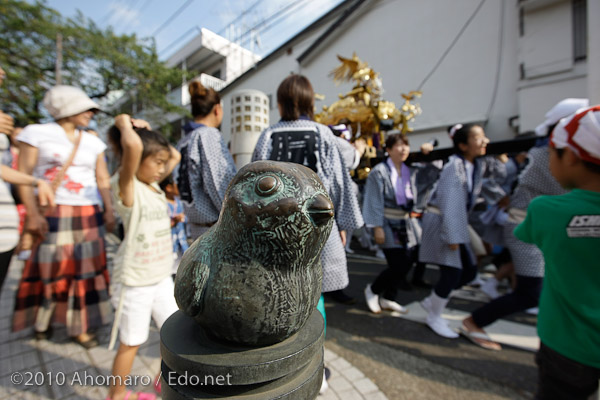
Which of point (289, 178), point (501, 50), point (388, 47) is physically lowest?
point (289, 178)

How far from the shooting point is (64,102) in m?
2.34

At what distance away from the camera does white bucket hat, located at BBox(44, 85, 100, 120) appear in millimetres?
2316

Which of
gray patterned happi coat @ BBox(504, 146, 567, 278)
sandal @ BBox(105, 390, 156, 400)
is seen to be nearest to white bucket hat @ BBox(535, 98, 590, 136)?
gray patterned happi coat @ BBox(504, 146, 567, 278)

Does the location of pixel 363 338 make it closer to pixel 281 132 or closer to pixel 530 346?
pixel 530 346

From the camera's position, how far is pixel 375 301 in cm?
344

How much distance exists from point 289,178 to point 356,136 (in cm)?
376

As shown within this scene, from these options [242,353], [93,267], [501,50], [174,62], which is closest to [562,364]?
[242,353]

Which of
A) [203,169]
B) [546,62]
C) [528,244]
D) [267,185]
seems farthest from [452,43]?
[267,185]

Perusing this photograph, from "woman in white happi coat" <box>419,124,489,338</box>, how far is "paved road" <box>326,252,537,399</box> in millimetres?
297

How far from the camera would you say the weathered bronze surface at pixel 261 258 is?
0.82 m

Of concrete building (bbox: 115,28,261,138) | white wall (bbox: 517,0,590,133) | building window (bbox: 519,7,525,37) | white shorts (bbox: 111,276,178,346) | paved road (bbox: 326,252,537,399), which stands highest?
concrete building (bbox: 115,28,261,138)

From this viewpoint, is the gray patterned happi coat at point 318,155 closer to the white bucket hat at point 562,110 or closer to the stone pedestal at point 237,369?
the stone pedestal at point 237,369

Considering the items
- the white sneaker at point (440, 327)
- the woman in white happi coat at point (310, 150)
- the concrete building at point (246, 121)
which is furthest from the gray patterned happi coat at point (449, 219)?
the concrete building at point (246, 121)

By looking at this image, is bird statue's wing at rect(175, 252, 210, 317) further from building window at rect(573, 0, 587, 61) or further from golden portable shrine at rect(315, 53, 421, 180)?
building window at rect(573, 0, 587, 61)
